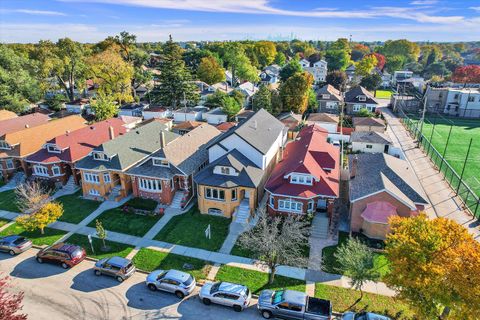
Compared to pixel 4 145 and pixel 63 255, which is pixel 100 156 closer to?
pixel 63 255

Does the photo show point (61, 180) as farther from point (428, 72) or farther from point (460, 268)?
point (428, 72)

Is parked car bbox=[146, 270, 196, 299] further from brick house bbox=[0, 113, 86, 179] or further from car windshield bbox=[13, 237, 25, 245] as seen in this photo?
brick house bbox=[0, 113, 86, 179]

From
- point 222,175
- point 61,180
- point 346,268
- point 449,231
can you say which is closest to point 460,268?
point 449,231

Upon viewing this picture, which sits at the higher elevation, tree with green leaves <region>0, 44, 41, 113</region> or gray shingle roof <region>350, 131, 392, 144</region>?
tree with green leaves <region>0, 44, 41, 113</region>

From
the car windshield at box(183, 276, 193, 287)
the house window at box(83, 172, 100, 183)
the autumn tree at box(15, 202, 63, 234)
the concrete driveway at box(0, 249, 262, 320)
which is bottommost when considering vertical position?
the concrete driveway at box(0, 249, 262, 320)

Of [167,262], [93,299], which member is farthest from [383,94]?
[93,299]

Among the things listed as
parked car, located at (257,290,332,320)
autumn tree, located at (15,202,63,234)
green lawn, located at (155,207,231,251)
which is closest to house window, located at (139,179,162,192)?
green lawn, located at (155,207,231,251)

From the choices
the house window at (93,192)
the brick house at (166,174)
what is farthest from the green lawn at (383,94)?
the house window at (93,192)

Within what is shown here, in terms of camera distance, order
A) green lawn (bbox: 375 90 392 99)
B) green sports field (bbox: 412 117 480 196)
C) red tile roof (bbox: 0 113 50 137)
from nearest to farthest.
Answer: green sports field (bbox: 412 117 480 196), red tile roof (bbox: 0 113 50 137), green lawn (bbox: 375 90 392 99)
